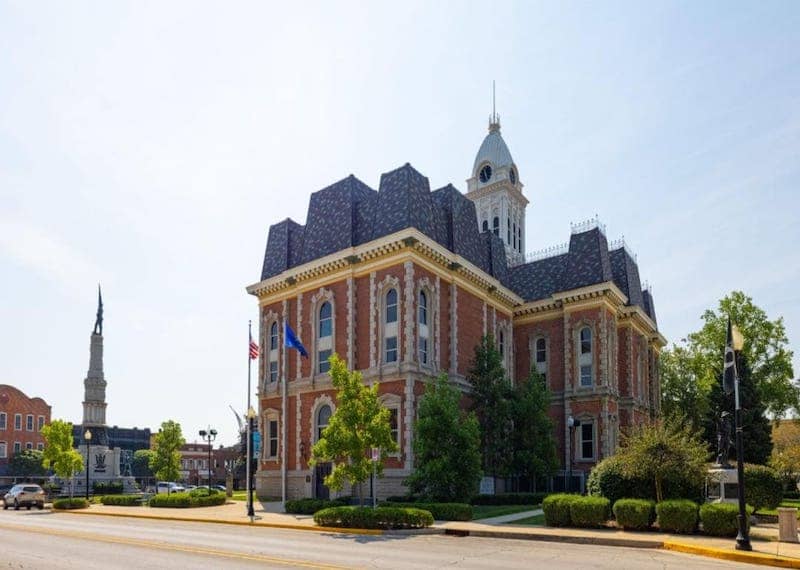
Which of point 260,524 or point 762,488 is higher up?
point 762,488

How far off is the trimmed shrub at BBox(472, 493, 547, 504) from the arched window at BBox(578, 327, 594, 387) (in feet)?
41.4

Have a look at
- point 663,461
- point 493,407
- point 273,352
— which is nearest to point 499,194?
point 273,352

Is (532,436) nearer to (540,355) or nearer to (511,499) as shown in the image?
(511,499)

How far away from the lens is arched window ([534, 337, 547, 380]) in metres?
45.9

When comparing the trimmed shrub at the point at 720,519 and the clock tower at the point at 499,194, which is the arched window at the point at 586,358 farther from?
the trimmed shrub at the point at 720,519

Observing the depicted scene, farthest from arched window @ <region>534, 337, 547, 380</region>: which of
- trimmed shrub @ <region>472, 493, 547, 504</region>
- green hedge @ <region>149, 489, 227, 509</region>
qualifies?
green hedge @ <region>149, 489, 227, 509</region>

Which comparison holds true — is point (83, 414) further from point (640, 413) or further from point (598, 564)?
point (598, 564)

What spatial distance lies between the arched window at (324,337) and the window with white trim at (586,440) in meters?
17.0

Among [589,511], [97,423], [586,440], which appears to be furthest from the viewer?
[97,423]

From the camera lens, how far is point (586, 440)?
42.4 meters

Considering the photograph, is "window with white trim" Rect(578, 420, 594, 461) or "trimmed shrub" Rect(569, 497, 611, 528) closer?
"trimmed shrub" Rect(569, 497, 611, 528)

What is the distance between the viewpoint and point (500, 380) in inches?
1487

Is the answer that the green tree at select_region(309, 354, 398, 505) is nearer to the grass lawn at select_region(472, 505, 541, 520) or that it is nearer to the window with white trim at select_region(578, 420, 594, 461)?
the grass lawn at select_region(472, 505, 541, 520)

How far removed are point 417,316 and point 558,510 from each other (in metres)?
14.4
